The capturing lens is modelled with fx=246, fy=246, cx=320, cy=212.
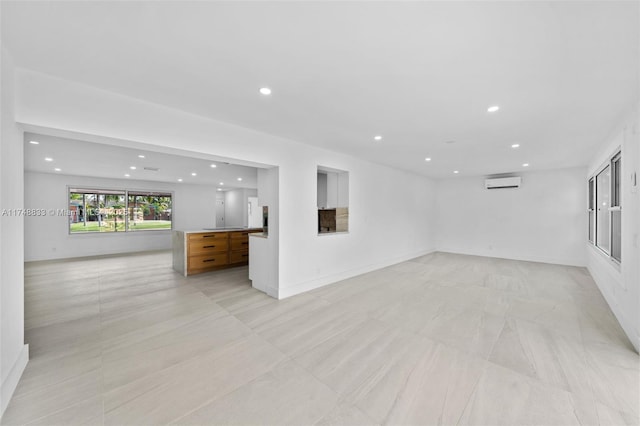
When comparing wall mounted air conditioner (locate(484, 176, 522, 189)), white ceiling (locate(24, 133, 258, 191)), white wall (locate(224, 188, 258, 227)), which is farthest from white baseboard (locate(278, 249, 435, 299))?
white wall (locate(224, 188, 258, 227))

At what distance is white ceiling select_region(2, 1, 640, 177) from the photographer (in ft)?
4.77

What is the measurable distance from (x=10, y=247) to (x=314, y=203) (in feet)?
11.1

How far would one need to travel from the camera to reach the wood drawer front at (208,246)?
538 cm

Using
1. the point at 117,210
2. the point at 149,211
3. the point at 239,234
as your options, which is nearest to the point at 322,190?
the point at 239,234

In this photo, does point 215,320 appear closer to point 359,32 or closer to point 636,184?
point 359,32

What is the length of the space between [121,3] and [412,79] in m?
2.08

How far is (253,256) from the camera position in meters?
4.45

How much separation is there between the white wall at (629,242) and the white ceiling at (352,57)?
284 mm

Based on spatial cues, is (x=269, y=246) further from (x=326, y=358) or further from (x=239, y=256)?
(x=239, y=256)

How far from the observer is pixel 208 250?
5609 millimetres

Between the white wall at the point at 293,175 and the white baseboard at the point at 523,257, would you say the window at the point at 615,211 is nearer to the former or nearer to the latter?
the white baseboard at the point at 523,257

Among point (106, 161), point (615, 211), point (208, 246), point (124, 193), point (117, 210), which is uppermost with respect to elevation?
point (106, 161)

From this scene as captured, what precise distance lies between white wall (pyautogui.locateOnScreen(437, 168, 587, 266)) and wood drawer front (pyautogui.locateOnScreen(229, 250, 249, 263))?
6.43 m

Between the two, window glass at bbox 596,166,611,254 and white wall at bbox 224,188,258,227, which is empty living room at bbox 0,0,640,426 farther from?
white wall at bbox 224,188,258,227
